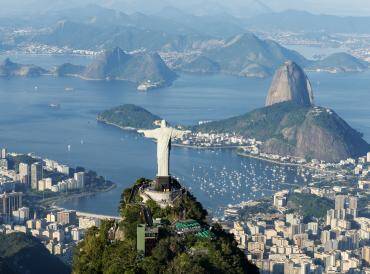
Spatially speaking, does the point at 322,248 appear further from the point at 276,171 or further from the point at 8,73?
the point at 8,73

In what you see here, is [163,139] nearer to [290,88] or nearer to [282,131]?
[282,131]

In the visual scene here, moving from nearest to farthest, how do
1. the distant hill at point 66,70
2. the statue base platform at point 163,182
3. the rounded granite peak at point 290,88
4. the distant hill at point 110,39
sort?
1. the statue base platform at point 163,182
2. the rounded granite peak at point 290,88
3. the distant hill at point 66,70
4. the distant hill at point 110,39

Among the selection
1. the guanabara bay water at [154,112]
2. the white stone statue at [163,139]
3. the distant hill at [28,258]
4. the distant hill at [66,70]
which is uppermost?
the white stone statue at [163,139]

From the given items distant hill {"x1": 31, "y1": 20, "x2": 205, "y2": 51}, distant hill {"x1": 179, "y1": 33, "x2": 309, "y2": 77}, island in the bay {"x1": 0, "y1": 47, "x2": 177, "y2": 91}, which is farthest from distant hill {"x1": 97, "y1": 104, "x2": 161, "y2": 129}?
distant hill {"x1": 31, "y1": 20, "x2": 205, "y2": 51}

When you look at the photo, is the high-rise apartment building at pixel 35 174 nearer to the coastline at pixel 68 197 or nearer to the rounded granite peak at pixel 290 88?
the coastline at pixel 68 197

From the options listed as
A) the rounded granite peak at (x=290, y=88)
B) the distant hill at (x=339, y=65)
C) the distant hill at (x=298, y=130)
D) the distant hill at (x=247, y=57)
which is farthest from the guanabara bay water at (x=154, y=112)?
the distant hill at (x=247, y=57)

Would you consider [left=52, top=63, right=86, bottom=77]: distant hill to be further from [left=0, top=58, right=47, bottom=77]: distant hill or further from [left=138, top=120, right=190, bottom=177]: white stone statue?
[left=138, top=120, right=190, bottom=177]: white stone statue

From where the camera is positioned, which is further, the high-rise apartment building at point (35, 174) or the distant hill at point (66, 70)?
the distant hill at point (66, 70)

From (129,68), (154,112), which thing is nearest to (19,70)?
(129,68)
